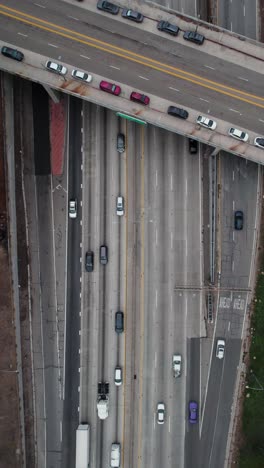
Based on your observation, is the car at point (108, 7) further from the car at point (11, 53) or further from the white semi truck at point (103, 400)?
the white semi truck at point (103, 400)

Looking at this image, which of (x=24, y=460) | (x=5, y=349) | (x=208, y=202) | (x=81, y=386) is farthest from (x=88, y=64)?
(x=24, y=460)

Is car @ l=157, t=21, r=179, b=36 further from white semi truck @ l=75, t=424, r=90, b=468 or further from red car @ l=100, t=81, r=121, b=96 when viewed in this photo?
white semi truck @ l=75, t=424, r=90, b=468

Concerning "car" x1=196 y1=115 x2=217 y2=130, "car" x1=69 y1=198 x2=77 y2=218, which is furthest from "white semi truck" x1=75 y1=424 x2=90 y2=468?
"car" x1=196 y1=115 x2=217 y2=130

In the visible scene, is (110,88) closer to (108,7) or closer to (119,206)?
(108,7)

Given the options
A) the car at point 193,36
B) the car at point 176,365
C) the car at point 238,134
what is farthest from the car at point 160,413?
the car at point 193,36

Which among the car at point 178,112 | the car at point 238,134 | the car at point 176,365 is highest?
the car at point 178,112

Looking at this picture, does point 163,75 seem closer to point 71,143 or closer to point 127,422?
point 71,143

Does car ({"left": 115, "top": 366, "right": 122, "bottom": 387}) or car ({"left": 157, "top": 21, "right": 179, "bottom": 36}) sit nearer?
car ({"left": 157, "top": 21, "right": 179, "bottom": 36})
